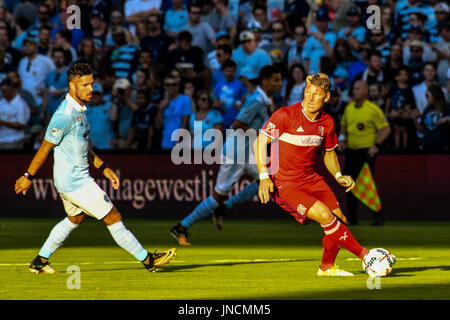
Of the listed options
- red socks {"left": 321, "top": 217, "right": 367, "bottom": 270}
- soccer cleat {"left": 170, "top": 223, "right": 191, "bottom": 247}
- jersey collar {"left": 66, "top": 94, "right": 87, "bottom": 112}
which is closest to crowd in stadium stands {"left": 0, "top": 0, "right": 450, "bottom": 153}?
soccer cleat {"left": 170, "top": 223, "right": 191, "bottom": 247}

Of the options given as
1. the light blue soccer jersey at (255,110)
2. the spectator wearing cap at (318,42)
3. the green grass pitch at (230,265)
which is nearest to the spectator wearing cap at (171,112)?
the green grass pitch at (230,265)

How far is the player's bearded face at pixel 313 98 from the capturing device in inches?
441

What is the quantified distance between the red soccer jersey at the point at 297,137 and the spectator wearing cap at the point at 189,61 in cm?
1096

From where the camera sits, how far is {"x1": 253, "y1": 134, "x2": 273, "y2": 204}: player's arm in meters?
10.9

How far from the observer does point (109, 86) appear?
74.4 feet

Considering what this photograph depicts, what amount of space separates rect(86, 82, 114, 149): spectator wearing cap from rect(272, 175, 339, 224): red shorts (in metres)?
11.0

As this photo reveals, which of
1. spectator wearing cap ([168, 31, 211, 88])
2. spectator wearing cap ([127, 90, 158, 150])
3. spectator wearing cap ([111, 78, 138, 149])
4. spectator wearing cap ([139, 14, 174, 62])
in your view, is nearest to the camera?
spectator wearing cap ([127, 90, 158, 150])

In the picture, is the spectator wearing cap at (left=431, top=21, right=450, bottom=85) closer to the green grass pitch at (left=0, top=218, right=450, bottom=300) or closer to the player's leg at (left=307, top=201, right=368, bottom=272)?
the green grass pitch at (left=0, top=218, right=450, bottom=300)

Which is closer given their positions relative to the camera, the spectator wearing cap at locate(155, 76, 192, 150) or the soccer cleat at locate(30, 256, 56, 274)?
the soccer cleat at locate(30, 256, 56, 274)

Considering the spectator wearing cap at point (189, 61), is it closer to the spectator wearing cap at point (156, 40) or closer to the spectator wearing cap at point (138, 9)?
the spectator wearing cap at point (156, 40)

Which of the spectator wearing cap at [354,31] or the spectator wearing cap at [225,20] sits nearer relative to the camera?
the spectator wearing cap at [354,31]
